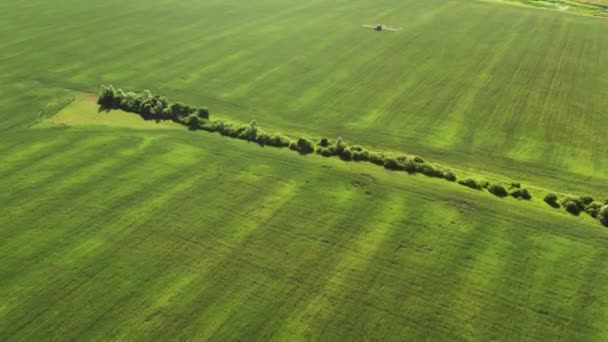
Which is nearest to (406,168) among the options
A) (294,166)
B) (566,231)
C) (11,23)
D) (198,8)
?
(294,166)

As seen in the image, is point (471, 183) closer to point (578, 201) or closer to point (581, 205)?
point (578, 201)

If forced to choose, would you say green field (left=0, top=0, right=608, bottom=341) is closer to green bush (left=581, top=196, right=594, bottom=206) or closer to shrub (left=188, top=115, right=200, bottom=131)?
shrub (left=188, top=115, right=200, bottom=131)

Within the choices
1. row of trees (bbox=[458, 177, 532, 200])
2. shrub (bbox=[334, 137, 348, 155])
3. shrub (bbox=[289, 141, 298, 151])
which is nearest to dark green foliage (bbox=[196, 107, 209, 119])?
shrub (bbox=[289, 141, 298, 151])

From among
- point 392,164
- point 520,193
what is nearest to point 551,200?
point 520,193

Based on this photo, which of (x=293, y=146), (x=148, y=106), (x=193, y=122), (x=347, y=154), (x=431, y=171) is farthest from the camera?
(x=148, y=106)

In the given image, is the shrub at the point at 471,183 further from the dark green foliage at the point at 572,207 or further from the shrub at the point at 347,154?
the shrub at the point at 347,154

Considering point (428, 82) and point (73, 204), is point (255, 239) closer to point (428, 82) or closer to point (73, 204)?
point (73, 204)
